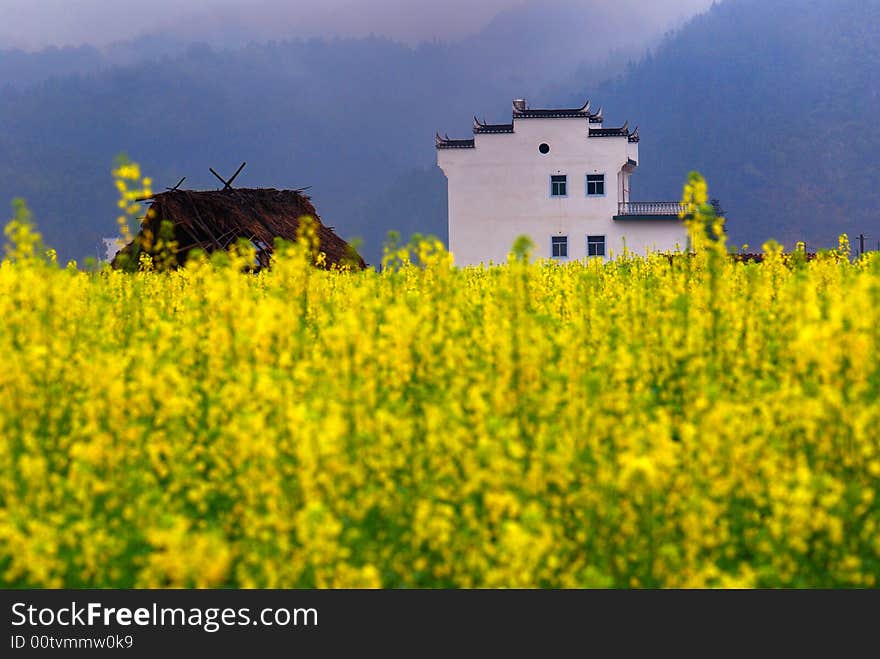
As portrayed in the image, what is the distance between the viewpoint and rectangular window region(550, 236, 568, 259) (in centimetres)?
4247

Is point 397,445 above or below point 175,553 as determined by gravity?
above

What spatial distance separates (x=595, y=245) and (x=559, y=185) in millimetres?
3127

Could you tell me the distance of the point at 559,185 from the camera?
42406 millimetres

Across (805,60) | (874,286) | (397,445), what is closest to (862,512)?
(874,286)

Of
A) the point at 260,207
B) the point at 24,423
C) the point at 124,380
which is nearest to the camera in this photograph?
the point at 24,423

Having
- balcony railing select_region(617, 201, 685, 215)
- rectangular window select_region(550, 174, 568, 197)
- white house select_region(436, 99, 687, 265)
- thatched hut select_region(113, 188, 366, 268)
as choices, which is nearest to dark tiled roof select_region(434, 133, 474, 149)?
white house select_region(436, 99, 687, 265)

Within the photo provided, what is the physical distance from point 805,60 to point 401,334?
195276 millimetres

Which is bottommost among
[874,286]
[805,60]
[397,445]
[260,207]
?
[397,445]

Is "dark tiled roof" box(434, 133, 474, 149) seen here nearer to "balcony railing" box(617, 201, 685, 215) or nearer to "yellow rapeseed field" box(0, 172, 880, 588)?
"balcony railing" box(617, 201, 685, 215)

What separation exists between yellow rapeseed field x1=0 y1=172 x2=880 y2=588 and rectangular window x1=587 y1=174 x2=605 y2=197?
33.7m

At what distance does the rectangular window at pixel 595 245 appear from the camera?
42406 mm

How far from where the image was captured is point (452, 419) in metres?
5.96

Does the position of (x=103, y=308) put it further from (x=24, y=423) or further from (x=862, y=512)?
(x=862, y=512)

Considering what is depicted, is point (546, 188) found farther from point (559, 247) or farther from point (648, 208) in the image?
point (648, 208)
